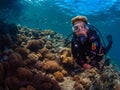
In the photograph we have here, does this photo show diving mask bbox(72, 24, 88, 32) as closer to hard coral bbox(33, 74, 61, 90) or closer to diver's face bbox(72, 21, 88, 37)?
diver's face bbox(72, 21, 88, 37)

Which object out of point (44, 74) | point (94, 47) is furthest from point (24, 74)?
point (94, 47)

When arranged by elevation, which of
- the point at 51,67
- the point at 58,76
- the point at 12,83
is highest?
the point at 12,83

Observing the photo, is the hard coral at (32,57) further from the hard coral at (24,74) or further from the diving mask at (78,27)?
the diving mask at (78,27)

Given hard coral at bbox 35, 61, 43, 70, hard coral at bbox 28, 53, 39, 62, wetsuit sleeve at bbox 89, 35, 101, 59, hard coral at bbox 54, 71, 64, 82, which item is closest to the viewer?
wetsuit sleeve at bbox 89, 35, 101, 59

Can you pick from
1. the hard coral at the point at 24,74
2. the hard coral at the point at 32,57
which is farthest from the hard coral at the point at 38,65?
the hard coral at the point at 24,74

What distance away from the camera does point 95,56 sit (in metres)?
5.41

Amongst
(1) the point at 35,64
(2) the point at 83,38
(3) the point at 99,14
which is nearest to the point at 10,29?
(1) the point at 35,64

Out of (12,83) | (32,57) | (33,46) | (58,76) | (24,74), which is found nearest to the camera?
(12,83)

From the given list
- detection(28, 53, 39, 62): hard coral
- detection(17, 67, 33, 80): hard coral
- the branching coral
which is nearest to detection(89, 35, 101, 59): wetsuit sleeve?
detection(17, 67, 33, 80): hard coral

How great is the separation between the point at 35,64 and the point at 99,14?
2600 centimetres

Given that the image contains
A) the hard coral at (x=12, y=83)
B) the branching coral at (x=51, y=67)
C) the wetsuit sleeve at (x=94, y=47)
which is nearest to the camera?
the wetsuit sleeve at (x=94, y=47)

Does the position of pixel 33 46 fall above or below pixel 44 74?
above

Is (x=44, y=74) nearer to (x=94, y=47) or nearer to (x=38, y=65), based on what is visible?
(x=38, y=65)

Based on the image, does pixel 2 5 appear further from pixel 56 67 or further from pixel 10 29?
pixel 56 67
